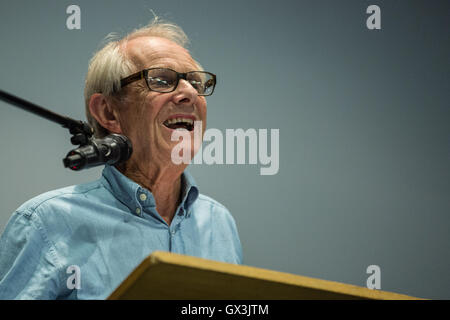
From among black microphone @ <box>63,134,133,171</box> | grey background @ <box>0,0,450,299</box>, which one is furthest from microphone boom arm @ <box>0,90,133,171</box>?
grey background @ <box>0,0,450,299</box>

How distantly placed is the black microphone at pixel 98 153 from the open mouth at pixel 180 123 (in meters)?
0.36

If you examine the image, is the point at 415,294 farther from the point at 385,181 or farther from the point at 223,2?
the point at 223,2

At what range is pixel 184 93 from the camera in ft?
4.75

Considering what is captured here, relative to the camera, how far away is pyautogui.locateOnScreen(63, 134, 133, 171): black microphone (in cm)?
93

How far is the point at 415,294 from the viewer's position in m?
2.14

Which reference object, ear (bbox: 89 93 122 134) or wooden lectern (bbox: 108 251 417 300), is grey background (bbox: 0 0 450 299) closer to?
ear (bbox: 89 93 122 134)

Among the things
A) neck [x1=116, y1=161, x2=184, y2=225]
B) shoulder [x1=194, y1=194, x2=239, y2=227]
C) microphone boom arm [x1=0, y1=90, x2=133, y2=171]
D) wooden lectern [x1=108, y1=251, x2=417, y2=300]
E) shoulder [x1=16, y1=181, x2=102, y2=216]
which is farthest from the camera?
shoulder [x1=194, y1=194, x2=239, y2=227]

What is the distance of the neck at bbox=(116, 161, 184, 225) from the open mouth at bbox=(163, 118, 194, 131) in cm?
14

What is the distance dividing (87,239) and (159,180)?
1.11 feet

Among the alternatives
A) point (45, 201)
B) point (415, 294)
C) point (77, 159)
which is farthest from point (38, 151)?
point (415, 294)

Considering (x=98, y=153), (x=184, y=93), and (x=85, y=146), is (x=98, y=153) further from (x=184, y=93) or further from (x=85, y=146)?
(x=184, y=93)

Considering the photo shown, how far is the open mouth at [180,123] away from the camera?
4.73ft

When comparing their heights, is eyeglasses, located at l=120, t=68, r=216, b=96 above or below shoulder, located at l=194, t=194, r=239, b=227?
above

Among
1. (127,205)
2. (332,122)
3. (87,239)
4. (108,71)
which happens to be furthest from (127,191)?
(332,122)
